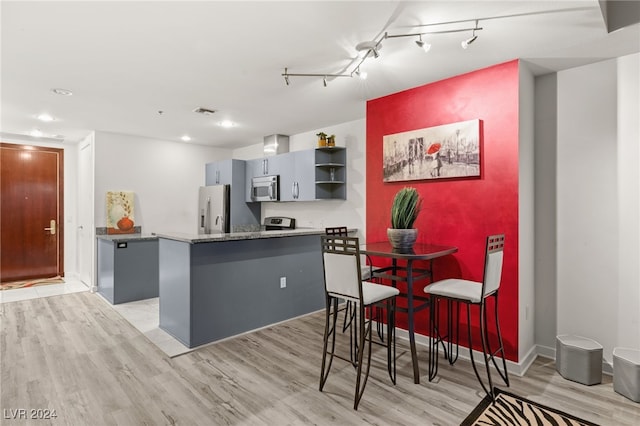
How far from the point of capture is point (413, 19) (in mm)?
2113

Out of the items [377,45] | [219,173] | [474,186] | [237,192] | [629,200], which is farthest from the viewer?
[219,173]

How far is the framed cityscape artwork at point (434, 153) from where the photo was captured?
9.44ft

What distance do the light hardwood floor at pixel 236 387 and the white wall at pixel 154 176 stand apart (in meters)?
2.65

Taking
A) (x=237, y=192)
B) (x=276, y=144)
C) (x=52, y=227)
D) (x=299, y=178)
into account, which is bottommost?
(x=52, y=227)

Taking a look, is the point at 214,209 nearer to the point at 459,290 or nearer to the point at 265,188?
the point at 265,188


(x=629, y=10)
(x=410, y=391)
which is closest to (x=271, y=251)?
(x=410, y=391)

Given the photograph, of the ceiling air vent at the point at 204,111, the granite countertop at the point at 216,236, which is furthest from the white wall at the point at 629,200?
the ceiling air vent at the point at 204,111

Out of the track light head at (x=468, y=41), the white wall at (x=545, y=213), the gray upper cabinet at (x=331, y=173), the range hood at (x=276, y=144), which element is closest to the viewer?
the track light head at (x=468, y=41)

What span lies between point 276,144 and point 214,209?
161 centimetres

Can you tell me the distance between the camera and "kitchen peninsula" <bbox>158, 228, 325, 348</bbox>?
316 centimetres

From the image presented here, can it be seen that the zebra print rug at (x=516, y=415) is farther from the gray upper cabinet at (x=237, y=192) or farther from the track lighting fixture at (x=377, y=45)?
the gray upper cabinet at (x=237, y=192)

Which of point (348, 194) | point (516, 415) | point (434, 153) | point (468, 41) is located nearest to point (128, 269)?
point (348, 194)

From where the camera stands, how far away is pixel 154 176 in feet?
19.2

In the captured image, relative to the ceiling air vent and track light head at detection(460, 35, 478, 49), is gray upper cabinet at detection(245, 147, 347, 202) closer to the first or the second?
the ceiling air vent
